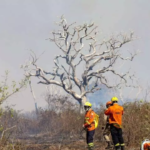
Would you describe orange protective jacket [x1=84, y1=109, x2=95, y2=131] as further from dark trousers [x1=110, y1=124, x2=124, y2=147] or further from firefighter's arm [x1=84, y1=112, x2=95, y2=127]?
dark trousers [x1=110, y1=124, x2=124, y2=147]

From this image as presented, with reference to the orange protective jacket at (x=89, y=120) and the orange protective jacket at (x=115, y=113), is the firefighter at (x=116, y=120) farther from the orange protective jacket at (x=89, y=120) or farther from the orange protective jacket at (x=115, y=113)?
the orange protective jacket at (x=89, y=120)

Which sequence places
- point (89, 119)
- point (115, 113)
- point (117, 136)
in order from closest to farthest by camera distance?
1. point (115, 113)
2. point (117, 136)
3. point (89, 119)

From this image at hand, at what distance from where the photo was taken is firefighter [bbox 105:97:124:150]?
10227mm

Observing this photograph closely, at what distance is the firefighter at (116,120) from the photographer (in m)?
10.2

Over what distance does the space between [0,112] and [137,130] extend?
5893 mm

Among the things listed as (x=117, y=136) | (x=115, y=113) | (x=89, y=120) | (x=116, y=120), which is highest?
(x=115, y=113)

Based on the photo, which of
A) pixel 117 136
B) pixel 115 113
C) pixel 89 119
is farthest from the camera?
pixel 89 119

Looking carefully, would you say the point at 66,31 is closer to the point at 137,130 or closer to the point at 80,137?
the point at 80,137

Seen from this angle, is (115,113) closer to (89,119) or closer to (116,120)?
(116,120)

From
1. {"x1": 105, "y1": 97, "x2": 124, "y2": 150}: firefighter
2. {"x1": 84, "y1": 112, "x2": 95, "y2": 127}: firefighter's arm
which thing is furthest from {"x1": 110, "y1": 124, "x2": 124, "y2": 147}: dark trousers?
{"x1": 84, "y1": 112, "x2": 95, "y2": 127}: firefighter's arm

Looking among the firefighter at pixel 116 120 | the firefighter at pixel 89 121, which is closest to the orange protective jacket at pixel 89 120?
the firefighter at pixel 89 121

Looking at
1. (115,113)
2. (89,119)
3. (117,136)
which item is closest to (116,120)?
(115,113)

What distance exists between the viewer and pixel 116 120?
10266mm

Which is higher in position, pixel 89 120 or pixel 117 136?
pixel 89 120
